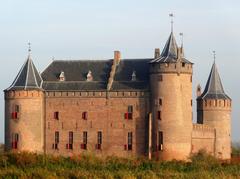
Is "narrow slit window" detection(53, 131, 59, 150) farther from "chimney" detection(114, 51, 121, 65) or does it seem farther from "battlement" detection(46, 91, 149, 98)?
"chimney" detection(114, 51, 121, 65)

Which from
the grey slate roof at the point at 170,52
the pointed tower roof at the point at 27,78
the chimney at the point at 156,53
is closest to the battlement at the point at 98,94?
the pointed tower roof at the point at 27,78

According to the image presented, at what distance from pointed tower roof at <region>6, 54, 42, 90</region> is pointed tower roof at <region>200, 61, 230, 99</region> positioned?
12300 mm

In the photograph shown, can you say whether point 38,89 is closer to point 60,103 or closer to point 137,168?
point 60,103

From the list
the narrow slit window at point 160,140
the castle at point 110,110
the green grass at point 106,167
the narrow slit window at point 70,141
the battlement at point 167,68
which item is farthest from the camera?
the narrow slit window at point 70,141

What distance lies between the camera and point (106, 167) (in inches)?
2559

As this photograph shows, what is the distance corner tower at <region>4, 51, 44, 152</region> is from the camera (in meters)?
76.6

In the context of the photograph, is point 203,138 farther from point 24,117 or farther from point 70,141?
point 24,117

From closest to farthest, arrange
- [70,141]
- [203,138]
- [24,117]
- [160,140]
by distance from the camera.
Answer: [160,140], [24,117], [70,141], [203,138]

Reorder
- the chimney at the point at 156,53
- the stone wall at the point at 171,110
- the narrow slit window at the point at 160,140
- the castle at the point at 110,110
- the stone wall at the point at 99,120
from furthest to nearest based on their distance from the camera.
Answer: the chimney at the point at 156,53
the stone wall at the point at 99,120
the castle at the point at 110,110
the narrow slit window at the point at 160,140
the stone wall at the point at 171,110

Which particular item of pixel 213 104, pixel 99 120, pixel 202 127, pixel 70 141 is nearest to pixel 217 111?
pixel 213 104

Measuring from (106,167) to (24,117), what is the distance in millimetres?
13335

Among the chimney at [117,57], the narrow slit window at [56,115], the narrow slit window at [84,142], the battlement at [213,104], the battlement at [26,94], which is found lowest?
the narrow slit window at [84,142]

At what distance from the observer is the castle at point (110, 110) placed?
248 ft

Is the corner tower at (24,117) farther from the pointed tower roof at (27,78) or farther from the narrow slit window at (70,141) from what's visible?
the narrow slit window at (70,141)
